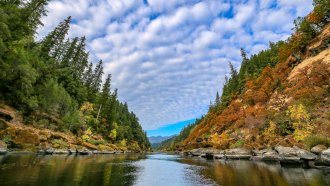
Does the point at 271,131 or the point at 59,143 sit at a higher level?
the point at 271,131

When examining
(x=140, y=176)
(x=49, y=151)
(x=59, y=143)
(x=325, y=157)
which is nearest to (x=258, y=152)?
(x=325, y=157)

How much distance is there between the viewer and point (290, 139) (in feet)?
123

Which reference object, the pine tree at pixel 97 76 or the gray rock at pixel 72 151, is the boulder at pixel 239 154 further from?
the pine tree at pixel 97 76

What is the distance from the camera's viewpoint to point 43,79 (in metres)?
53.0

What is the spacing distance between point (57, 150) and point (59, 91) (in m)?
21.5

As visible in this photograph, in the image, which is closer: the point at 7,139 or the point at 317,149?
the point at 317,149

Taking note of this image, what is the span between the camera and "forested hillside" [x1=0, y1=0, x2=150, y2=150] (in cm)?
4175

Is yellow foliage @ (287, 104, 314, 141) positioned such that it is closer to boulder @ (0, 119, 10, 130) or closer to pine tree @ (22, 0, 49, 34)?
boulder @ (0, 119, 10, 130)

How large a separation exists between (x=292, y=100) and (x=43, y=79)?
50.6 metres

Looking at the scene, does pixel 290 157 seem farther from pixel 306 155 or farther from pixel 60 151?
pixel 60 151

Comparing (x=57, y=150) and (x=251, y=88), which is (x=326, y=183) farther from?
(x=251, y=88)

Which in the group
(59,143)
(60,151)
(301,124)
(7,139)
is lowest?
Result: (60,151)

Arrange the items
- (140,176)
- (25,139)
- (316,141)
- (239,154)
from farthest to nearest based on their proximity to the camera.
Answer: (239,154), (25,139), (316,141), (140,176)

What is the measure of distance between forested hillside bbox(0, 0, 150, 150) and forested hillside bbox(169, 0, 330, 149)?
3642 cm
